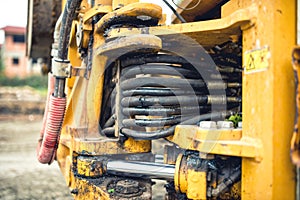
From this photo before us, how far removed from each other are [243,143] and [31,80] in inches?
974

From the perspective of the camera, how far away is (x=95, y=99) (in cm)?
191

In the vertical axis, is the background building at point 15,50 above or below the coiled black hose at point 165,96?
above

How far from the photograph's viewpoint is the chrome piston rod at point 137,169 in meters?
1.66

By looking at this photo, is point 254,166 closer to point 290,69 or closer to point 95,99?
point 290,69

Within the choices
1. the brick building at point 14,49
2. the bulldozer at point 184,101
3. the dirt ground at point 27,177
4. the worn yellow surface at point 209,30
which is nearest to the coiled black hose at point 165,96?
the bulldozer at point 184,101

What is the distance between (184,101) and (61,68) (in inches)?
34.0

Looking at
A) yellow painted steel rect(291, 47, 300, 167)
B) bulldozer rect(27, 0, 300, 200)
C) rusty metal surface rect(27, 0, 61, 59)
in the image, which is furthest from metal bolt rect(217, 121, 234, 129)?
rusty metal surface rect(27, 0, 61, 59)

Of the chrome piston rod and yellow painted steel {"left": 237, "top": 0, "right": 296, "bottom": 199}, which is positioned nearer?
yellow painted steel {"left": 237, "top": 0, "right": 296, "bottom": 199}

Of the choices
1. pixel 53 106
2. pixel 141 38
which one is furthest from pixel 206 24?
pixel 53 106

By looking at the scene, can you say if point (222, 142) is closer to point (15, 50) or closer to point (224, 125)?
point (224, 125)

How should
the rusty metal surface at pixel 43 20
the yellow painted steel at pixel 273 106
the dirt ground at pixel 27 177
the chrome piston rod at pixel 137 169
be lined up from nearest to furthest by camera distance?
the yellow painted steel at pixel 273 106 < the chrome piston rod at pixel 137 169 < the dirt ground at pixel 27 177 < the rusty metal surface at pixel 43 20

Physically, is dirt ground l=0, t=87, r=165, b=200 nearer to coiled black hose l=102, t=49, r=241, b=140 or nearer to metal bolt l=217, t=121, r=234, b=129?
coiled black hose l=102, t=49, r=241, b=140

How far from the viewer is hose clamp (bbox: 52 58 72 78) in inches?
79.9

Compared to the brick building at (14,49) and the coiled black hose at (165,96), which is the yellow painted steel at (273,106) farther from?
the brick building at (14,49)
